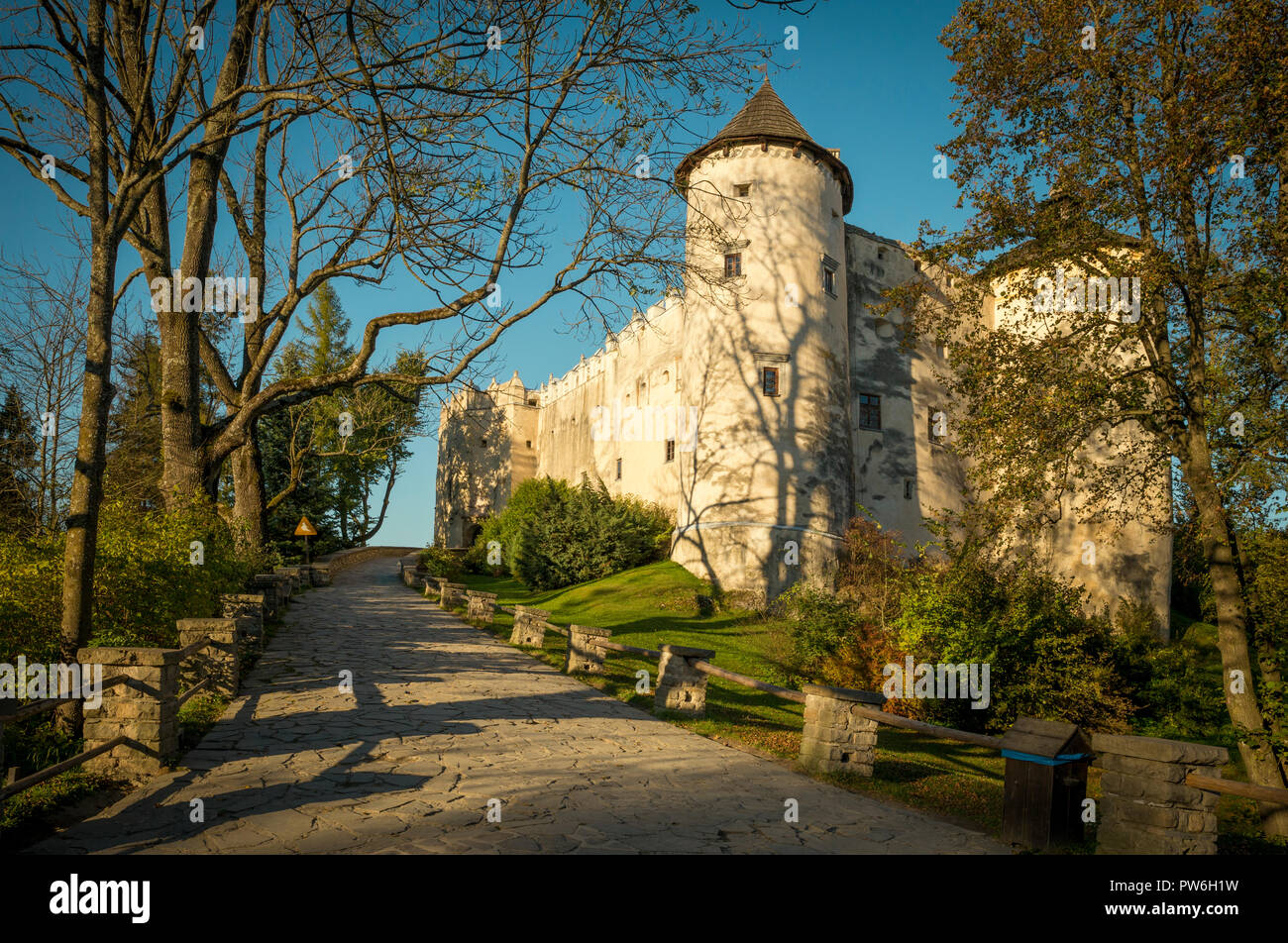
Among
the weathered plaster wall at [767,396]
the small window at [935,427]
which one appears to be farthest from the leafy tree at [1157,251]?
the small window at [935,427]

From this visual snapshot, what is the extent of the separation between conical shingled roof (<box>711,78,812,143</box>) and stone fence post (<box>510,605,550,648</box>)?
1755 cm

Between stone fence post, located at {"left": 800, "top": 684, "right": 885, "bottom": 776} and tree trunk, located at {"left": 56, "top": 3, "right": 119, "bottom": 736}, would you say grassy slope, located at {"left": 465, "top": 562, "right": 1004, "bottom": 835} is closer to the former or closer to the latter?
stone fence post, located at {"left": 800, "top": 684, "right": 885, "bottom": 776}

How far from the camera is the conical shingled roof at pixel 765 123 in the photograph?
25.2 m

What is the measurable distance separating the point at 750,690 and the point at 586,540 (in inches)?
505

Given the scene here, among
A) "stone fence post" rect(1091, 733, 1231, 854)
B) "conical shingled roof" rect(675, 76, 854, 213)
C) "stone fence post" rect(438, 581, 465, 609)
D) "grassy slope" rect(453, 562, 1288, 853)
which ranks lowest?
"grassy slope" rect(453, 562, 1288, 853)

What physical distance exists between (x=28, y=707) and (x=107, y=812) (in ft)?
3.18

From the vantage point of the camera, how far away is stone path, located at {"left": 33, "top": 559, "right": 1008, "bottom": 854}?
193 inches

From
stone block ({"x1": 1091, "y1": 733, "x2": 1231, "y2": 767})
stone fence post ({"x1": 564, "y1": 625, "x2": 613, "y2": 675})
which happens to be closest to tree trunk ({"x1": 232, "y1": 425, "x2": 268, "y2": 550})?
stone fence post ({"x1": 564, "y1": 625, "x2": 613, "y2": 675})

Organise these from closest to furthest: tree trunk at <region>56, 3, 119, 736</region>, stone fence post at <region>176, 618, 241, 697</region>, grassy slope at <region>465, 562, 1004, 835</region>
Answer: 1. tree trunk at <region>56, 3, 119, 736</region>
2. grassy slope at <region>465, 562, 1004, 835</region>
3. stone fence post at <region>176, 618, 241, 697</region>

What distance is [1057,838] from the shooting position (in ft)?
18.7

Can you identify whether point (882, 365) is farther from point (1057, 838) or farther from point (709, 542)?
point (1057, 838)

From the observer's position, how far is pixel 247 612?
1195 cm

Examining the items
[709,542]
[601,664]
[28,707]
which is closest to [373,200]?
[601,664]

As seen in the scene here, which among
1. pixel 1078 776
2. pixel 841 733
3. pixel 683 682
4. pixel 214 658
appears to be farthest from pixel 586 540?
pixel 1078 776
